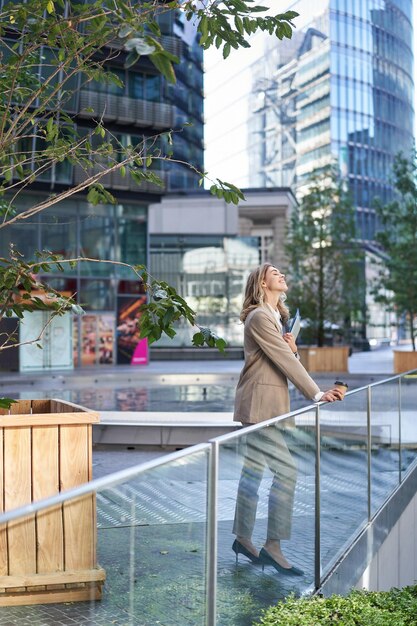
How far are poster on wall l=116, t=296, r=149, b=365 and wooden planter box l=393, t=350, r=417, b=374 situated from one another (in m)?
12.2

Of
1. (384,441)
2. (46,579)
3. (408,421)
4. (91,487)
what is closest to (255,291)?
(46,579)

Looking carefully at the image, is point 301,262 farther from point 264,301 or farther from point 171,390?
point 264,301

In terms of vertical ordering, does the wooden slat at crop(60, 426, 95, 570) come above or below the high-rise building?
below

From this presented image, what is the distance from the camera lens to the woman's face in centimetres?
585

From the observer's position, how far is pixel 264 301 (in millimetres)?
5891

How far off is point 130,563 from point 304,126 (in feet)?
295

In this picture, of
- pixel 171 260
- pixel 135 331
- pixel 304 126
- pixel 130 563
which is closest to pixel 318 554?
pixel 130 563

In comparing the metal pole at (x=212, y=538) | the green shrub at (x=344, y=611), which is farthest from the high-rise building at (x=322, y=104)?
the metal pole at (x=212, y=538)

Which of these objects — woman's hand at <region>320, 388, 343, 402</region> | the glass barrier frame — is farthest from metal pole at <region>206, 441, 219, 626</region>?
woman's hand at <region>320, 388, 343, 402</region>

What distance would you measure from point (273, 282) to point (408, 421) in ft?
14.7

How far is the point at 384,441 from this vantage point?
8.16 meters

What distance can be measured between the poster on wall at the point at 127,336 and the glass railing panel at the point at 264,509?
1373 inches

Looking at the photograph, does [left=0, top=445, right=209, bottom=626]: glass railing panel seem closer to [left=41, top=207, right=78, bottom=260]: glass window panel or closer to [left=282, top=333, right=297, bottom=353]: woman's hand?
[left=282, top=333, right=297, bottom=353]: woman's hand

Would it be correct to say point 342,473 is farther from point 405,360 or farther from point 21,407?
point 405,360
